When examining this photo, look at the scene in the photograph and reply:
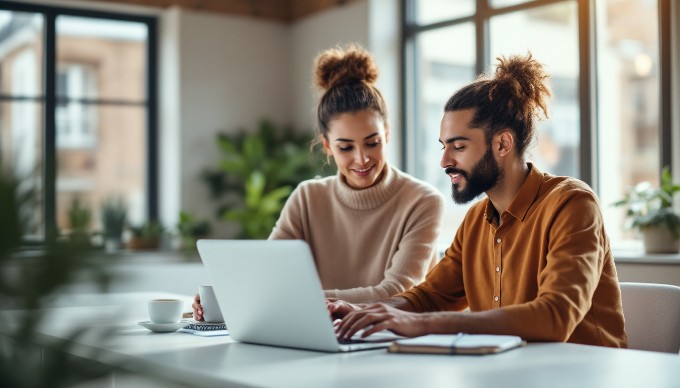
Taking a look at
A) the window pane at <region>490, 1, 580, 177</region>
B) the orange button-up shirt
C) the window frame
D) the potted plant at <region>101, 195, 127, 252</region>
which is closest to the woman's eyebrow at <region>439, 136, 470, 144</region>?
the orange button-up shirt

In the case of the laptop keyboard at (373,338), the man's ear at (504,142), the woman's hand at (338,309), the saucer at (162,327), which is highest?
the man's ear at (504,142)

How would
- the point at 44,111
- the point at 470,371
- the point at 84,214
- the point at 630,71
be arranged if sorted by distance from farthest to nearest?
the point at 44,111, the point at 630,71, the point at 470,371, the point at 84,214

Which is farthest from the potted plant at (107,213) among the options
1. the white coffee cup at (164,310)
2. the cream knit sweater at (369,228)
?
the cream knit sweater at (369,228)

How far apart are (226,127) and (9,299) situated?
5.43 metres

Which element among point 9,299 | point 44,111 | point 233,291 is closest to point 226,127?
point 44,111

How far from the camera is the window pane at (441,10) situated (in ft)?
16.8

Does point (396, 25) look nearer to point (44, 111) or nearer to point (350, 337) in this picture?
point (44, 111)

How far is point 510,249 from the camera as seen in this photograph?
6.29 ft

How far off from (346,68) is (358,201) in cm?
44

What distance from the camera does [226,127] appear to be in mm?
5828

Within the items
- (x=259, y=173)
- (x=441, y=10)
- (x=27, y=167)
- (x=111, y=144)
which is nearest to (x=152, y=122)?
(x=111, y=144)

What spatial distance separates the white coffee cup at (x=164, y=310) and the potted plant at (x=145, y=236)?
145 inches

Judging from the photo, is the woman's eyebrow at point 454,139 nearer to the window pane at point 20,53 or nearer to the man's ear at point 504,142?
the man's ear at point 504,142

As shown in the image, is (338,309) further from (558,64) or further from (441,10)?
(441,10)
